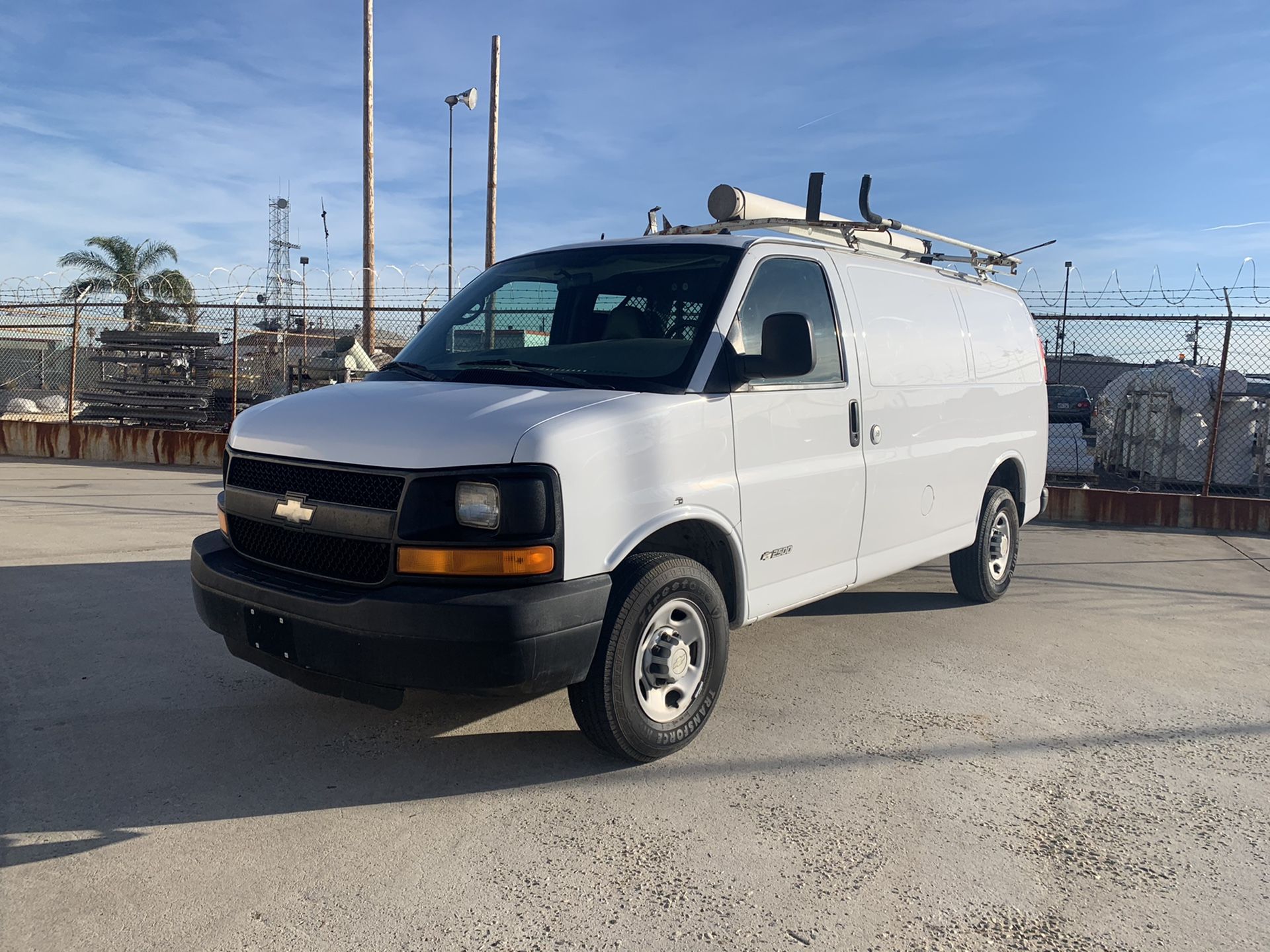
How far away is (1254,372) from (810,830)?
1165 centimetres

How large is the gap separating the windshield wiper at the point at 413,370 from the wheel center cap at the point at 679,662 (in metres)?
1.49

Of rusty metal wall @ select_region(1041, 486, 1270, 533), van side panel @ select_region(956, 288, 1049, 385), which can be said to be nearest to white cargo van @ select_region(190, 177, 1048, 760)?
van side panel @ select_region(956, 288, 1049, 385)

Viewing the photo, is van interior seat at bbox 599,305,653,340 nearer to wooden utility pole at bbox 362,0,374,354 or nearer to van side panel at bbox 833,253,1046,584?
van side panel at bbox 833,253,1046,584

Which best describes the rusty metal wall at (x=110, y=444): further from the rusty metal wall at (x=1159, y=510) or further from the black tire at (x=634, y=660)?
the black tire at (x=634, y=660)

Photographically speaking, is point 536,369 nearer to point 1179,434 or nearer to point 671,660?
point 671,660

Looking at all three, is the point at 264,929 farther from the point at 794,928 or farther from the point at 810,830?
the point at 810,830

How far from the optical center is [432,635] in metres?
3.13

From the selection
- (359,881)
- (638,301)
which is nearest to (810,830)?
(359,881)

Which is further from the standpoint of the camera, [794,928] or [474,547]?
[474,547]

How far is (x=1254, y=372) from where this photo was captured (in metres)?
12.1

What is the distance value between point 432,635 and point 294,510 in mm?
805

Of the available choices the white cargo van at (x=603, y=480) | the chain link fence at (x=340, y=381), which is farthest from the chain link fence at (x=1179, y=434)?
the white cargo van at (x=603, y=480)

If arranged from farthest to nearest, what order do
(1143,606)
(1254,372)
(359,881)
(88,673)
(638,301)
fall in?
(1254,372), (1143,606), (88,673), (638,301), (359,881)

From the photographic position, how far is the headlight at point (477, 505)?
10.4ft
